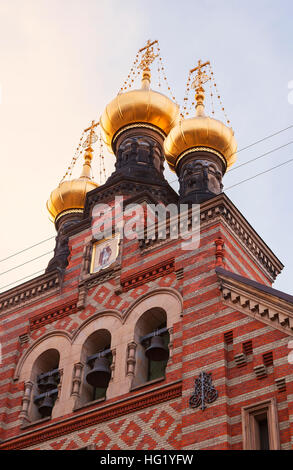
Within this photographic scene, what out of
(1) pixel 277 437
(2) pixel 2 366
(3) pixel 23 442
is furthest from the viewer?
(2) pixel 2 366

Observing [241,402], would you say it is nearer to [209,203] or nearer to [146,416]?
[146,416]

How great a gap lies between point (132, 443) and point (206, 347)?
6.72 ft

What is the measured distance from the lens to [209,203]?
15.4m

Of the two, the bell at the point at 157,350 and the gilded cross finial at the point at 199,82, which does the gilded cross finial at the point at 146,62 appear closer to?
the gilded cross finial at the point at 199,82

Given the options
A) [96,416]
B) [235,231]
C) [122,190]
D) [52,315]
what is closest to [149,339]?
[96,416]

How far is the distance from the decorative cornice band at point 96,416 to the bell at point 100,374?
2.74 feet

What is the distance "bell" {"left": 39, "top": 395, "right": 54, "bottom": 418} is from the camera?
1503cm

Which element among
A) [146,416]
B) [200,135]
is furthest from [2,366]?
[200,135]

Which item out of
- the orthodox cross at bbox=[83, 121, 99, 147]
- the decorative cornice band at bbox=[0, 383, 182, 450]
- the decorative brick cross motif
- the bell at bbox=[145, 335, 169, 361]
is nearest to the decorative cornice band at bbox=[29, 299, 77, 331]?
the bell at bbox=[145, 335, 169, 361]

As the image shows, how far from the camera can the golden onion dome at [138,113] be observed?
72.0 ft

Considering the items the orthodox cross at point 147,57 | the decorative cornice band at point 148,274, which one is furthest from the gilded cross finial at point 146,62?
the decorative cornice band at point 148,274

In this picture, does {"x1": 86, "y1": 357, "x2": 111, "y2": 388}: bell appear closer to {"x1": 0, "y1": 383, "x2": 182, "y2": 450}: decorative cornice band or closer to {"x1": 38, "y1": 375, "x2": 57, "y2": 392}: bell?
{"x1": 0, "y1": 383, "x2": 182, "y2": 450}: decorative cornice band

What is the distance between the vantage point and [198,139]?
21.4m

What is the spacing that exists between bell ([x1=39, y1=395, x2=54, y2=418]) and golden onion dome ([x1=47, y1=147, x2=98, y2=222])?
1093 centimetres
